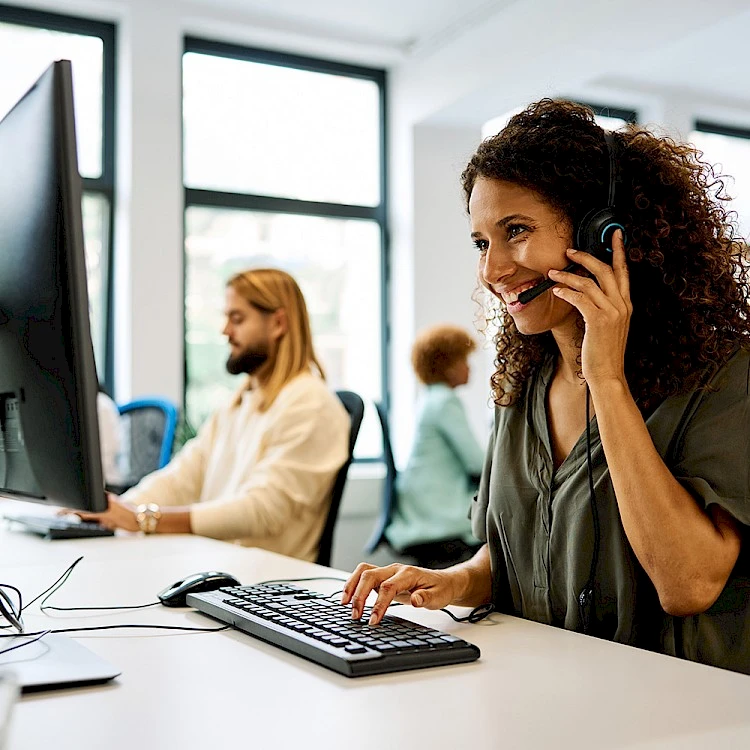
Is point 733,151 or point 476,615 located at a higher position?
point 733,151

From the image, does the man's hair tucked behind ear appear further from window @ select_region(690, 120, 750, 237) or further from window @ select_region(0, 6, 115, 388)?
window @ select_region(690, 120, 750, 237)

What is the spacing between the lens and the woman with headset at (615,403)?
1.17m

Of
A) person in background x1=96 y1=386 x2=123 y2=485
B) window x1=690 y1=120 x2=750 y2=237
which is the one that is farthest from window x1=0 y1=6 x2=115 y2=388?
window x1=690 y1=120 x2=750 y2=237

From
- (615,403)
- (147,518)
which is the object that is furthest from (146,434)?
(615,403)

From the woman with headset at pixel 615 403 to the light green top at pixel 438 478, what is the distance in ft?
7.22

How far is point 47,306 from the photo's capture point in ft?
2.99

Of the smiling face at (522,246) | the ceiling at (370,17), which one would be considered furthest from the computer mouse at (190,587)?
the ceiling at (370,17)

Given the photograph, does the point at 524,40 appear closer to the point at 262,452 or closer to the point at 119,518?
the point at 262,452

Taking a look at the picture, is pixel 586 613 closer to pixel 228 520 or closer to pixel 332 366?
pixel 228 520

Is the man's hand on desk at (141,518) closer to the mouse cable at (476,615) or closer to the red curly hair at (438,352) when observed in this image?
the mouse cable at (476,615)

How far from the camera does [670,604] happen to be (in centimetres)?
117

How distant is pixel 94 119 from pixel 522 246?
3.71 metres

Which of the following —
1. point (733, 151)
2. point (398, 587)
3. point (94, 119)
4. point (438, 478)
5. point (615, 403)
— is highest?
point (733, 151)

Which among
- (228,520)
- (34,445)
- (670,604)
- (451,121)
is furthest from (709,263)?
(451,121)
